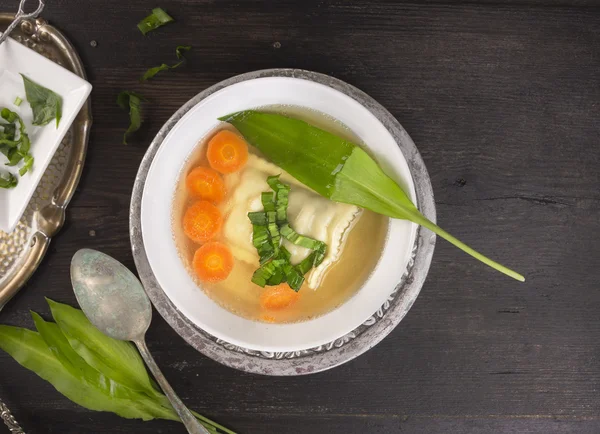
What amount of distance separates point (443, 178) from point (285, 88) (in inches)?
15.2

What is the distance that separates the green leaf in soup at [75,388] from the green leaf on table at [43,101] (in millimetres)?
421

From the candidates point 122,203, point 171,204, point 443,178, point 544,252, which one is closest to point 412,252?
point 443,178

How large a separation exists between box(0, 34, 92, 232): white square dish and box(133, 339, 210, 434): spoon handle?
354mm

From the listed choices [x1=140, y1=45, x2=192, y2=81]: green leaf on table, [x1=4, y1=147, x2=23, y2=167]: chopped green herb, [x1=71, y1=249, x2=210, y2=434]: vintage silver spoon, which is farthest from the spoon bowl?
[x1=140, y1=45, x2=192, y2=81]: green leaf on table

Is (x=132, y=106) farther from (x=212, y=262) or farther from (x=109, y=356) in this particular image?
(x=109, y=356)

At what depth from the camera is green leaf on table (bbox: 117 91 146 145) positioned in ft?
3.89

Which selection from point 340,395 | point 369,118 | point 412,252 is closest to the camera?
point 369,118

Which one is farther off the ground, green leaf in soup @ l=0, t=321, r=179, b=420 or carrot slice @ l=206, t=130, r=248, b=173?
carrot slice @ l=206, t=130, r=248, b=173

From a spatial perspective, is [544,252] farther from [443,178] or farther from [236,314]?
[236,314]

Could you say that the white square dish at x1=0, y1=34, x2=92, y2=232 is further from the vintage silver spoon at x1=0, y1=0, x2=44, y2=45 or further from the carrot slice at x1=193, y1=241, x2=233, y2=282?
the carrot slice at x1=193, y1=241, x2=233, y2=282

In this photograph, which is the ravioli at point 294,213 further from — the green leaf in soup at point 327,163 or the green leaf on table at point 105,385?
the green leaf on table at point 105,385

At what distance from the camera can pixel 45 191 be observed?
1206 mm

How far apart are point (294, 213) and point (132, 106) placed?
39 cm

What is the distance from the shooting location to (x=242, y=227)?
1157mm
